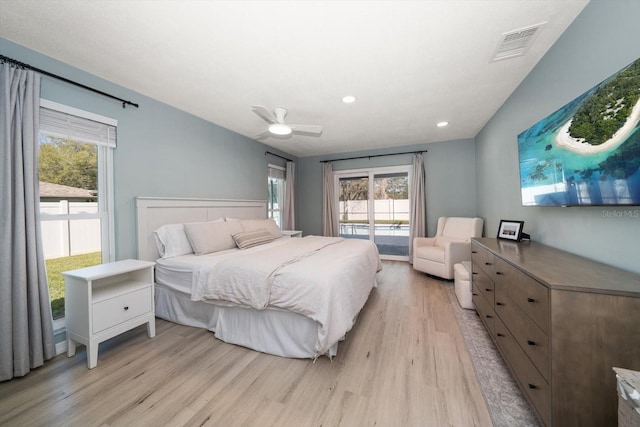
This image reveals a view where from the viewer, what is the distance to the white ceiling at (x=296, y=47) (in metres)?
1.52

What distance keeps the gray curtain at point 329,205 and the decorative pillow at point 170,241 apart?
3264mm

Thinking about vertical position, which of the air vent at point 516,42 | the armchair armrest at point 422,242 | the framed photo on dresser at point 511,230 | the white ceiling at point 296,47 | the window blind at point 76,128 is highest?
the white ceiling at point 296,47

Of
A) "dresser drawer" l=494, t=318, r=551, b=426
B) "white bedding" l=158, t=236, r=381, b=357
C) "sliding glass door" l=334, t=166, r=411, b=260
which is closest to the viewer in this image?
"dresser drawer" l=494, t=318, r=551, b=426

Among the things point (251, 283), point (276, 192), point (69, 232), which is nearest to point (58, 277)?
point (69, 232)

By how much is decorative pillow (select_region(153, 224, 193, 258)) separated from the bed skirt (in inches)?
15.9

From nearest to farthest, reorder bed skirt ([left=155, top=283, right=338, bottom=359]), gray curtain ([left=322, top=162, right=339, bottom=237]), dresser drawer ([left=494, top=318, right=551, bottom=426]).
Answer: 1. dresser drawer ([left=494, top=318, right=551, bottom=426])
2. bed skirt ([left=155, top=283, right=338, bottom=359])
3. gray curtain ([left=322, top=162, right=339, bottom=237])

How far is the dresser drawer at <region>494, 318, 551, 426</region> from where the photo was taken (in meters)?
1.10

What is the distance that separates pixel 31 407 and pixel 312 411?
1.72 metres

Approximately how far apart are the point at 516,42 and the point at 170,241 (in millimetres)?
3740

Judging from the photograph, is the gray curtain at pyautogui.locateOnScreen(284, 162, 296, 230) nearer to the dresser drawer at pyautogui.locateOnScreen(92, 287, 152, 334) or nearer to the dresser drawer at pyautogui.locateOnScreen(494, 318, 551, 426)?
the dresser drawer at pyautogui.locateOnScreen(92, 287, 152, 334)

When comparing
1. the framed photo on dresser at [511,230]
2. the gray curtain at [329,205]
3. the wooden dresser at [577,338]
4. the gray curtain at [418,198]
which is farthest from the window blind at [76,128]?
the gray curtain at [418,198]

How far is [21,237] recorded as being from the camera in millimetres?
1705

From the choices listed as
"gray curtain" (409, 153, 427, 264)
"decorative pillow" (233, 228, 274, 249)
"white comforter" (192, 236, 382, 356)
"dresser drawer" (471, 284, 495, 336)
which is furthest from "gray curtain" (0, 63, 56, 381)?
"gray curtain" (409, 153, 427, 264)

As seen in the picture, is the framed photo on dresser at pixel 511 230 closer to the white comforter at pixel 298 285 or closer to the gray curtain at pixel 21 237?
the white comforter at pixel 298 285
